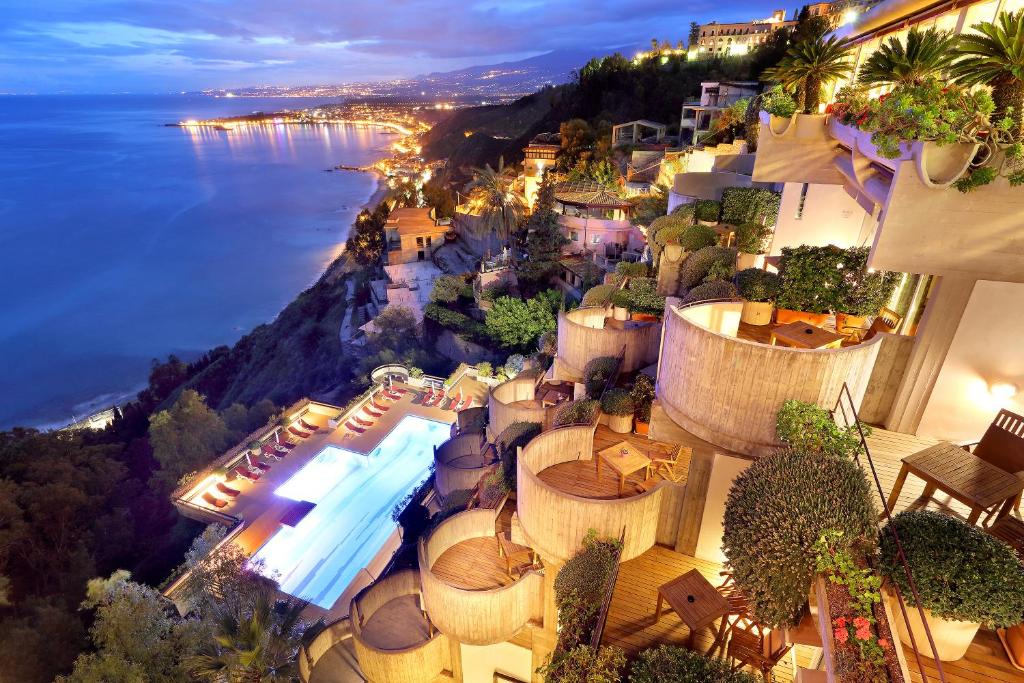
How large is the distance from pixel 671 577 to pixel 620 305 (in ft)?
27.1

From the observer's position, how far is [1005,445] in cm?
556

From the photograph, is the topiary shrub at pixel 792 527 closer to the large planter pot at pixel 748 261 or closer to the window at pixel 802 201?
the window at pixel 802 201

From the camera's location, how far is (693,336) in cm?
689

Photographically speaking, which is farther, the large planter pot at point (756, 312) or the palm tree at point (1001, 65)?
the large planter pot at point (756, 312)

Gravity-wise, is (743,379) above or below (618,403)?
above

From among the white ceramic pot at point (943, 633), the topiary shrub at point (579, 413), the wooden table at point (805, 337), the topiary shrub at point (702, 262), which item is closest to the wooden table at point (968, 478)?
the white ceramic pot at point (943, 633)

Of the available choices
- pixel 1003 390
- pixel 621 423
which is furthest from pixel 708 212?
pixel 1003 390

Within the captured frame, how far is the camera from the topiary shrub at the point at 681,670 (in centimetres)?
469

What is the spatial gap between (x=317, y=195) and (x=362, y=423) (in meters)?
97.4

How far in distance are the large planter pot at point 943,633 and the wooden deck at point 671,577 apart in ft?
Answer: 1.07

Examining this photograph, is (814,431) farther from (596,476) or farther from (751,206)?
(751,206)

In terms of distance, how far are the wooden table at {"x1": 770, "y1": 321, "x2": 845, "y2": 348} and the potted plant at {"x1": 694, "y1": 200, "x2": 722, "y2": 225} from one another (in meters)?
9.50

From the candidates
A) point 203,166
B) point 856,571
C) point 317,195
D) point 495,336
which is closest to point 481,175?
point 495,336

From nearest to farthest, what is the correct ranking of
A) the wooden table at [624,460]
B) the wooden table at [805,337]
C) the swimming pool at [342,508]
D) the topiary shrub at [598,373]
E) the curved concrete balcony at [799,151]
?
the wooden table at [805,337]
the wooden table at [624,460]
the curved concrete balcony at [799,151]
the topiary shrub at [598,373]
the swimming pool at [342,508]
